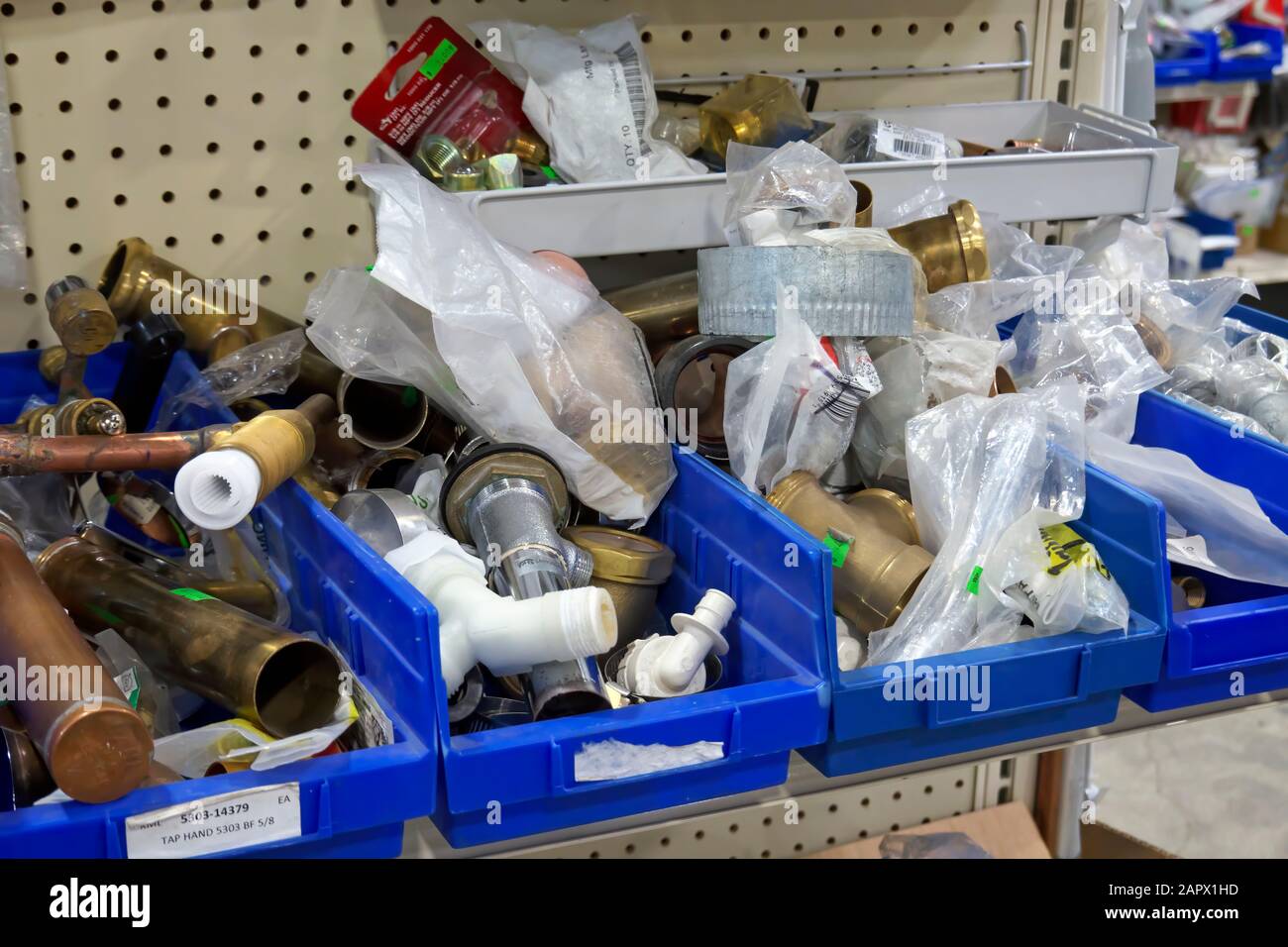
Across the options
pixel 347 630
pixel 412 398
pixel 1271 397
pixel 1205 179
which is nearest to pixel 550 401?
pixel 412 398

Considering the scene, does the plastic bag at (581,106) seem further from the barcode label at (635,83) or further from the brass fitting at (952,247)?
the brass fitting at (952,247)

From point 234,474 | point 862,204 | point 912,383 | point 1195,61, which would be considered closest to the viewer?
point 234,474

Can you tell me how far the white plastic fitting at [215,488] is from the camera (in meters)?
0.84

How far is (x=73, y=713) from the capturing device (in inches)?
28.9

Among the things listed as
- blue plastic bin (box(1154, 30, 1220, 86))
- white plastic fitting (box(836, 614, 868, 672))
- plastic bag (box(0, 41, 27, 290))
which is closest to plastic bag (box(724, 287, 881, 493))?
white plastic fitting (box(836, 614, 868, 672))

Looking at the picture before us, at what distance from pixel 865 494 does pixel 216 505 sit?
540 millimetres

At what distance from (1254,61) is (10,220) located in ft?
8.52

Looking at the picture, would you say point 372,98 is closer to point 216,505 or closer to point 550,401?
point 550,401

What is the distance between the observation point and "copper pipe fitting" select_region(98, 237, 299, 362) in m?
1.22

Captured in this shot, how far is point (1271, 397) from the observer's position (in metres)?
1.24

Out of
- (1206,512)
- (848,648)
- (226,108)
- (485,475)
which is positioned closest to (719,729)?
(848,648)

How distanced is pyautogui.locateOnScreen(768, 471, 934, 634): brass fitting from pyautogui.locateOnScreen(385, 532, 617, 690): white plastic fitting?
228mm

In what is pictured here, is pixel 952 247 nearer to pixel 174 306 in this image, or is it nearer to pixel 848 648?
pixel 848 648

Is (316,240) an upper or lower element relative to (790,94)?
lower
